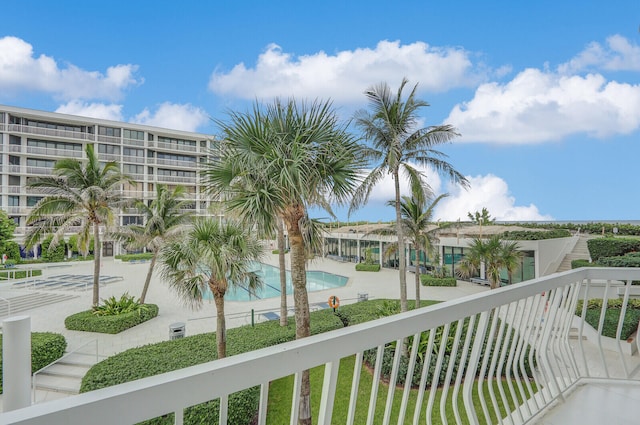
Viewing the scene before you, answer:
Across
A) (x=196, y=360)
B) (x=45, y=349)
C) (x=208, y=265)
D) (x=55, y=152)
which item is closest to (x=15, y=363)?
(x=208, y=265)

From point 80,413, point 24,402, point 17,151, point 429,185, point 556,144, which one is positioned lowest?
point 24,402

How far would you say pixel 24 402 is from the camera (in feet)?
3.27

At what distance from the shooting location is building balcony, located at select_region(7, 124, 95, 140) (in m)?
28.3

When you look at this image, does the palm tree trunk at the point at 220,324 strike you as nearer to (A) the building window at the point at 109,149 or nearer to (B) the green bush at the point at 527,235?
(B) the green bush at the point at 527,235

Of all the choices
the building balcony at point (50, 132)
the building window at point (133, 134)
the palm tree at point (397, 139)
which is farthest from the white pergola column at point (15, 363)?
the building window at point (133, 134)

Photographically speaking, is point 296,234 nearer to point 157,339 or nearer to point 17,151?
point 157,339

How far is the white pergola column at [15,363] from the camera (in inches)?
37.9

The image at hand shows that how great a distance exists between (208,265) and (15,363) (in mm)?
6024

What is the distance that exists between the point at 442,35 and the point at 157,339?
48.1 feet

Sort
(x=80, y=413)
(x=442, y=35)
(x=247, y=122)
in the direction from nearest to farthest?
1. (x=80, y=413)
2. (x=247, y=122)
3. (x=442, y=35)

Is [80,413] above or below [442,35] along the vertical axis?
below

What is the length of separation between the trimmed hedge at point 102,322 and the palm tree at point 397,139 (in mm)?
8417

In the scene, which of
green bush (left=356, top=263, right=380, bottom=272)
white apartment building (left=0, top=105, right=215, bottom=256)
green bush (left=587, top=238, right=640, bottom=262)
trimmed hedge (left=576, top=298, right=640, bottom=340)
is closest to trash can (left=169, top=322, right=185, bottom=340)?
trimmed hedge (left=576, top=298, right=640, bottom=340)

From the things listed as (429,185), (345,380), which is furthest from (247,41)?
(345,380)
